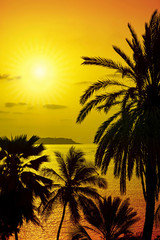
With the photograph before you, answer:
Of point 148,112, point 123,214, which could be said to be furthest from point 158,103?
point 123,214

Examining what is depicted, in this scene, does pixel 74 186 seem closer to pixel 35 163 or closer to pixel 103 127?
pixel 35 163

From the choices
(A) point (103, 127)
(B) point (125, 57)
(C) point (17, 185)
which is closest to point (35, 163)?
(C) point (17, 185)

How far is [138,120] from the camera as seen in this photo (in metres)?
13.8

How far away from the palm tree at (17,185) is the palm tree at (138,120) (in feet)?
16.6

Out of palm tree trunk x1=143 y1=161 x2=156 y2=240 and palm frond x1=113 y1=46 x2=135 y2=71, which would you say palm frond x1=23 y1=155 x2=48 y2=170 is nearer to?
palm tree trunk x1=143 y1=161 x2=156 y2=240

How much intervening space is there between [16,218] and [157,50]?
12636 mm

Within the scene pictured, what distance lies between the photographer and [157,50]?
45.7 feet

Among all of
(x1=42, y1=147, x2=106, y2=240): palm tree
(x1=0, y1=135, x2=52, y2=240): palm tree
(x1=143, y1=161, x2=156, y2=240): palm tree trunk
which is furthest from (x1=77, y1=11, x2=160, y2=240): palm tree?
(x1=42, y1=147, x2=106, y2=240): palm tree

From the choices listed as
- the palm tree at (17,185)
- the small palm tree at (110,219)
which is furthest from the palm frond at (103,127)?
the small palm tree at (110,219)

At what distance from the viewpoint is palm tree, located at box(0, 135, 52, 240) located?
57.1 ft

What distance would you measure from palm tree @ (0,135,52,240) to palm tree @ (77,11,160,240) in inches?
200

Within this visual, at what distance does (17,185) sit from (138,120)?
852 cm

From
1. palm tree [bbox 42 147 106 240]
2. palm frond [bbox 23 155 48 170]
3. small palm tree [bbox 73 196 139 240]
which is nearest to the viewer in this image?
palm frond [bbox 23 155 48 170]

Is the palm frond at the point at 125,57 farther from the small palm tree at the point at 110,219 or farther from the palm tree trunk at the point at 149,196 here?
the small palm tree at the point at 110,219
